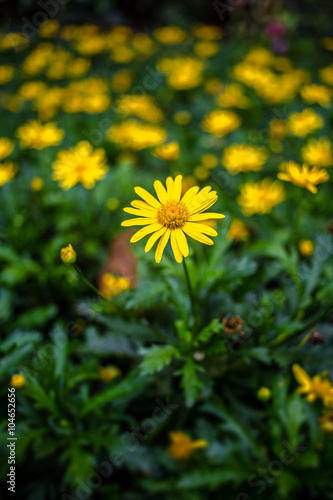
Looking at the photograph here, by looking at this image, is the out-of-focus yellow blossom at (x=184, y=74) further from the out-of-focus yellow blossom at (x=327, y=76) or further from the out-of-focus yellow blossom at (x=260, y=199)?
the out-of-focus yellow blossom at (x=260, y=199)

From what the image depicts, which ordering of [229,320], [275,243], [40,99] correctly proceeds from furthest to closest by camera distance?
[40,99], [275,243], [229,320]

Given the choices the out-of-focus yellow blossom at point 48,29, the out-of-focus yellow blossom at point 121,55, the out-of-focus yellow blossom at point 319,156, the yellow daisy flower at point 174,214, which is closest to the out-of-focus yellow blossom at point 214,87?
the out-of-focus yellow blossom at point 121,55

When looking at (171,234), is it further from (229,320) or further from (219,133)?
(219,133)

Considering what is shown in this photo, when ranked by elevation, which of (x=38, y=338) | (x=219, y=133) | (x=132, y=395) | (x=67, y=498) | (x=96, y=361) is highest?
(x=219, y=133)

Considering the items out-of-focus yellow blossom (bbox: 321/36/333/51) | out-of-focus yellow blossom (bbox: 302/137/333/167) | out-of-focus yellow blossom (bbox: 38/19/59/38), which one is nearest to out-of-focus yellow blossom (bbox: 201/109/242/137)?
out-of-focus yellow blossom (bbox: 302/137/333/167)

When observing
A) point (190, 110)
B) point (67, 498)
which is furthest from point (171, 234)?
point (190, 110)

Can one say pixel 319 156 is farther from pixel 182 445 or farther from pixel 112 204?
pixel 182 445

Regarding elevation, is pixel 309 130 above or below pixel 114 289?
above
